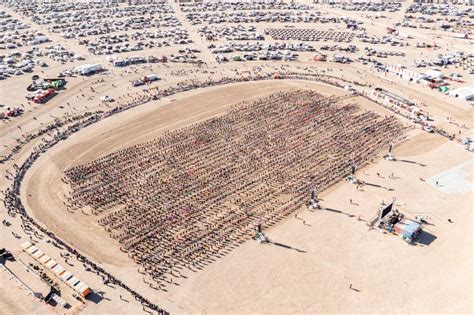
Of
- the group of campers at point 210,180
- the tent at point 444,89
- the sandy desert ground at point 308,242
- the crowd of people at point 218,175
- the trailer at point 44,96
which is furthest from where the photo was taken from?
the tent at point 444,89

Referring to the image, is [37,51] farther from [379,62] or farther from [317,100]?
[379,62]

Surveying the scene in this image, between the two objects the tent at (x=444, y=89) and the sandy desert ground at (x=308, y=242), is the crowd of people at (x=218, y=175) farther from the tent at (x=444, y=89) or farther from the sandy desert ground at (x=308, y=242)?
the tent at (x=444, y=89)

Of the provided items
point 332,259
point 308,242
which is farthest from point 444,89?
point 332,259

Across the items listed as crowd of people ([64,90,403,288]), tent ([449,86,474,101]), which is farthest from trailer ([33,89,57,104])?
tent ([449,86,474,101])

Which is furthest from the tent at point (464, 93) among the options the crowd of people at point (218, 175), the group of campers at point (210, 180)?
the group of campers at point (210, 180)

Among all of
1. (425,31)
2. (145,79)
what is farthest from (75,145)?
(425,31)

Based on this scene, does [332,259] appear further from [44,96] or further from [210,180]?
[44,96]

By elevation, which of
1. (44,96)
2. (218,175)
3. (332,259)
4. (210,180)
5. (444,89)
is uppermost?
(444,89)

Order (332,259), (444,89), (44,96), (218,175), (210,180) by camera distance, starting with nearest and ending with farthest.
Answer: (332,259) → (210,180) → (218,175) → (44,96) → (444,89)
